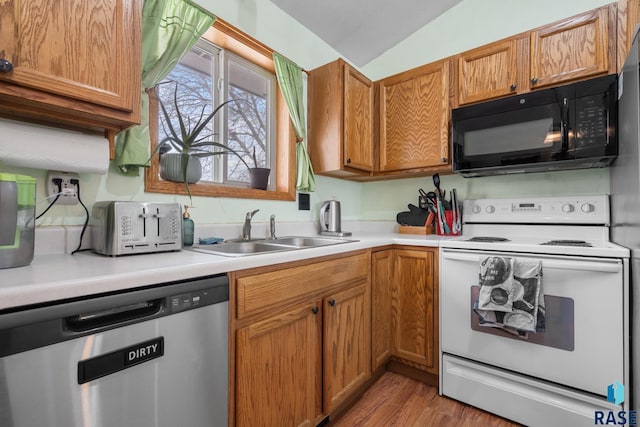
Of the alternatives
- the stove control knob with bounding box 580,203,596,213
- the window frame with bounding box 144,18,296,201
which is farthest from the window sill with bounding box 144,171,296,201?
the stove control knob with bounding box 580,203,596,213

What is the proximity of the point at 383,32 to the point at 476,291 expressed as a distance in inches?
83.6

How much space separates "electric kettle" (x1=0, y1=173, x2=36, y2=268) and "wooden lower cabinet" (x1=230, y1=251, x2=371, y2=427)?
1.96ft

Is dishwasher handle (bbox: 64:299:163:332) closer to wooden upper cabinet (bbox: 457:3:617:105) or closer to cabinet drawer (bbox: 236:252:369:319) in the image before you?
cabinet drawer (bbox: 236:252:369:319)

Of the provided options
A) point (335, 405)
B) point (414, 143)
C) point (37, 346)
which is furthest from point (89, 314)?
point (414, 143)

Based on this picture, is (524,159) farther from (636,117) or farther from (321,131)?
(321,131)

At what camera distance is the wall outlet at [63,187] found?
112 cm

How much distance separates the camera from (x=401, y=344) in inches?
77.0

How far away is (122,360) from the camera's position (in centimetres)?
75

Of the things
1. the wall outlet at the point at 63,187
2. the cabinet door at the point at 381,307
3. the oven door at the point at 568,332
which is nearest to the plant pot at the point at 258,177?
the cabinet door at the point at 381,307

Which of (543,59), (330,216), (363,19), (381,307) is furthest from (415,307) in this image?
(363,19)

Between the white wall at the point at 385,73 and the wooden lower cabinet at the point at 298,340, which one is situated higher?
the white wall at the point at 385,73

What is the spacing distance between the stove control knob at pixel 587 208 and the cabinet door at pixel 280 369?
175 cm

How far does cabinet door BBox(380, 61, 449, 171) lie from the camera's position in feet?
6.97

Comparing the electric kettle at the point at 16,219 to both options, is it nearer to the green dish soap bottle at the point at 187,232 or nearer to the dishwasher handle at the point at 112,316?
the dishwasher handle at the point at 112,316
